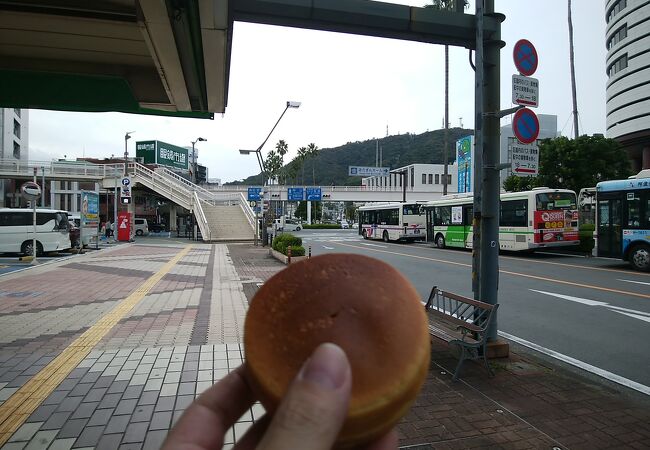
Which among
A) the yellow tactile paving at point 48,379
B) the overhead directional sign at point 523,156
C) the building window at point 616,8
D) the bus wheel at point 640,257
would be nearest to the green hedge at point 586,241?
the bus wheel at point 640,257

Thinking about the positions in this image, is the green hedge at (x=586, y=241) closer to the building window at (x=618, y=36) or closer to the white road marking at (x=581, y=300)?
the white road marking at (x=581, y=300)

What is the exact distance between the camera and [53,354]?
5.31m

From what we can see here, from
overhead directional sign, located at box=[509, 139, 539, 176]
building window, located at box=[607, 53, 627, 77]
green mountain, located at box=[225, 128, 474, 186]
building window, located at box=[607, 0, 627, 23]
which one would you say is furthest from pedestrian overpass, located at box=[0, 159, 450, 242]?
green mountain, located at box=[225, 128, 474, 186]

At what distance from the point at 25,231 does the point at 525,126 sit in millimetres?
19863

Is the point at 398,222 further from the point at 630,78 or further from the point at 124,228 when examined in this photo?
the point at 630,78

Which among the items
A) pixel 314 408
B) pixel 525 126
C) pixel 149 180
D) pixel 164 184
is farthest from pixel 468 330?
pixel 149 180

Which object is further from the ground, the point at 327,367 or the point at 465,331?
the point at 327,367

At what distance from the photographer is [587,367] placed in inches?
201

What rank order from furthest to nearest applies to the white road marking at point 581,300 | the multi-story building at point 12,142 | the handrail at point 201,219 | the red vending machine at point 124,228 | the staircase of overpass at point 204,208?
the multi-story building at point 12,142 → the staircase of overpass at point 204,208 → the handrail at point 201,219 → the red vending machine at point 124,228 → the white road marking at point 581,300

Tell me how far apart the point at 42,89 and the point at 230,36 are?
3.08 meters

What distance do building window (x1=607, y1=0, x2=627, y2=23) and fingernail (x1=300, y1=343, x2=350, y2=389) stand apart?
55.2 meters

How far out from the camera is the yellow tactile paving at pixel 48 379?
3.60 meters

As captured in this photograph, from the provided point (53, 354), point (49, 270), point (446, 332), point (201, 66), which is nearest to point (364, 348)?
point (201, 66)

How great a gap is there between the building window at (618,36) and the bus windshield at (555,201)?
115 ft
